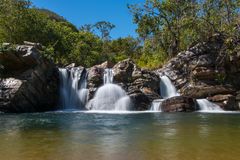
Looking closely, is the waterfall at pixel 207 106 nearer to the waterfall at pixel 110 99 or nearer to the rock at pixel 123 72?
the waterfall at pixel 110 99

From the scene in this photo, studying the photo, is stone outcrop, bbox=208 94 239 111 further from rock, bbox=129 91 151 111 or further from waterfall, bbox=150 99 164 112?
rock, bbox=129 91 151 111

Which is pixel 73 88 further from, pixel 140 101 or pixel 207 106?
pixel 207 106

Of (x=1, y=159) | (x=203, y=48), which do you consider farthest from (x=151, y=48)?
(x=1, y=159)

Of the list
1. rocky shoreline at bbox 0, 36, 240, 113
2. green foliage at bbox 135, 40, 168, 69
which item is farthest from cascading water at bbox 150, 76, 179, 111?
green foliage at bbox 135, 40, 168, 69

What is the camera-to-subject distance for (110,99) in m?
35.1

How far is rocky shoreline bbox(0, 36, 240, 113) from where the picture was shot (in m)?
31.8

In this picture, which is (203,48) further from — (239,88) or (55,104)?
(55,104)

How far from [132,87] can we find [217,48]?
11.7m

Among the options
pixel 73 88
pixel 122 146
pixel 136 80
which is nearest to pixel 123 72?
pixel 136 80

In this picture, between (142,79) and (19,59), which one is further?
(142,79)

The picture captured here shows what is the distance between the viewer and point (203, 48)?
4003 centimetres

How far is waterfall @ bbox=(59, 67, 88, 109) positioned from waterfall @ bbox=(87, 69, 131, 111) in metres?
1.54

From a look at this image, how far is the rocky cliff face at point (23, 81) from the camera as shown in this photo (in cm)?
3134

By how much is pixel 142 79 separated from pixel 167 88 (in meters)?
3.42
